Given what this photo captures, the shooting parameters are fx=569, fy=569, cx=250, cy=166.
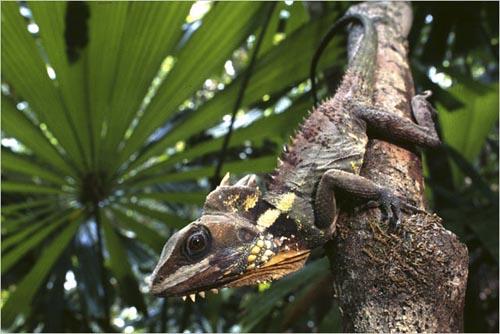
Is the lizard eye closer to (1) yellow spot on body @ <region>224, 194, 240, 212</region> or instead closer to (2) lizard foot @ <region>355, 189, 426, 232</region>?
(1) yellow spot on body @ <region>224, 194, 240, 212</region>

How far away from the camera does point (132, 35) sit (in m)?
2.45

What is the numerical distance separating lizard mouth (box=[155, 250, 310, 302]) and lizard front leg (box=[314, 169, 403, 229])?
0.43 ft

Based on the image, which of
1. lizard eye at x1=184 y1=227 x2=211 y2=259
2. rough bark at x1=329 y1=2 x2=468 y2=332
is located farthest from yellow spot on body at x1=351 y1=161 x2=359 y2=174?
lizard eye at x1=184 y1=227 x2=211 y2=259

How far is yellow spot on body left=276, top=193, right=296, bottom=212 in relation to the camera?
5.39 ft

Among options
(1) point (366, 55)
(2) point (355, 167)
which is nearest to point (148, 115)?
(1) point (366, 55)

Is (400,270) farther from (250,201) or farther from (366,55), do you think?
(366,55)

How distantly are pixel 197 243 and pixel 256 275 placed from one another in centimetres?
21

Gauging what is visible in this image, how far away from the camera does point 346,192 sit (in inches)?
61.9

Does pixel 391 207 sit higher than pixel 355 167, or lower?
lower

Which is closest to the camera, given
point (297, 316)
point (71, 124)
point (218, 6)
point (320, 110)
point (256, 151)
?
point (320, 110)

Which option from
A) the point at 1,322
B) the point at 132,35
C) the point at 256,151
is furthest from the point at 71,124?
the point at 256,151

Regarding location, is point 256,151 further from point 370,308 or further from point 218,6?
point 370,308

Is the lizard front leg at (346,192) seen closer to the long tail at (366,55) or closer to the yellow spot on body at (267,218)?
the yellow spot on body at (267,218)

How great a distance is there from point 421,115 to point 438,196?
47.2 inches
